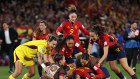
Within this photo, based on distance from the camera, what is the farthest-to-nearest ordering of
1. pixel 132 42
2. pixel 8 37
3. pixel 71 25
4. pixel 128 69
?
1. pixel 8 37
2. pixel 132 42
3. pixel 71 25
4. pixel 128 69

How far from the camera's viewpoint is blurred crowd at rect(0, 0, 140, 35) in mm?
17125

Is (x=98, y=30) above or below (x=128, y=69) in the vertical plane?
above

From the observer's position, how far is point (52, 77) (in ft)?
20.5

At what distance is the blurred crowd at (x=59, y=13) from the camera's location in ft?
56.2

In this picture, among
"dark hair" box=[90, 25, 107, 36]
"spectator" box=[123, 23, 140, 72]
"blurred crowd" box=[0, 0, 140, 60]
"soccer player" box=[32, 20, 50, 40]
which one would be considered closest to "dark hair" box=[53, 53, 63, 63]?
"dark hair" box=[90, 25, 107, 36]

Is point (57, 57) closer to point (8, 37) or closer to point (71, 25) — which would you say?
point (71, 25)

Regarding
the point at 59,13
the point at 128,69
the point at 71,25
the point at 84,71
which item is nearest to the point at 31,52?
the point at 84,71

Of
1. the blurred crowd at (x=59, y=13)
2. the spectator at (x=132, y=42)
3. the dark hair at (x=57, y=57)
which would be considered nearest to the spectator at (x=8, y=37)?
the blurred crowd at (x=59, y=13)

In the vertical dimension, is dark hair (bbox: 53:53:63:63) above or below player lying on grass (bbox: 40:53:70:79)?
above

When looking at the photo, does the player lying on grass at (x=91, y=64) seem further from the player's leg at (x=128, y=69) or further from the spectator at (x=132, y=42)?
the spectator at (x=132, y=42)

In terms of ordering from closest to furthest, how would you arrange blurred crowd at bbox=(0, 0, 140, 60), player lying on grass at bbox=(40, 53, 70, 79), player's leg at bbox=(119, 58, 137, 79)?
player lying on grass at bbox=(40, 53, 70, 79) < player's leg at bbox=(119, 58, 137, 79) < blurred crowd at bbox=(0, 0, 140, 60)

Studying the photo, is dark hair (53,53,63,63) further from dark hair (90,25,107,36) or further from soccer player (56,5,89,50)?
soccer player (56,5,89,50)

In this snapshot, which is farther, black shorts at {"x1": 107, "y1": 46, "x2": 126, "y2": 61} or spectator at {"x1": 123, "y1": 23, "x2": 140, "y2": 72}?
spectator at {"x1": 123, "y1": 23, "x2": 140, "y2": 72}

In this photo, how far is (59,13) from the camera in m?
18.5
